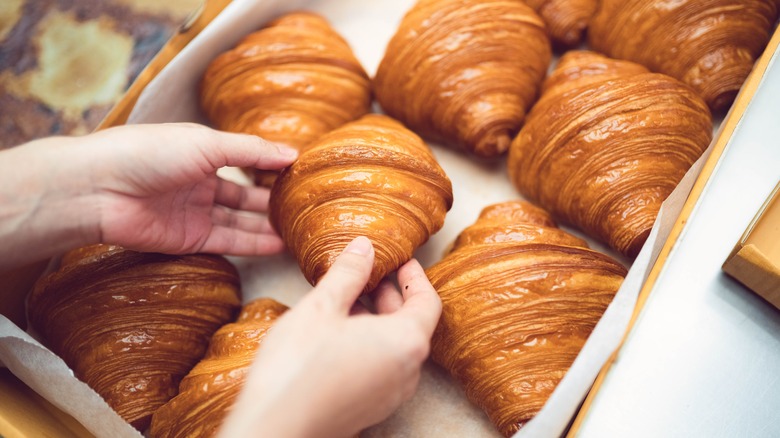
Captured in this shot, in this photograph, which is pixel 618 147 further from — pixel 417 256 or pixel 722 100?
pixel 417 256

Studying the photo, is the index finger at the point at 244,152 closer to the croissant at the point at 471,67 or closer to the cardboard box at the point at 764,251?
the croissant at the point at 471,67

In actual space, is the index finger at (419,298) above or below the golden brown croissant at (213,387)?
above

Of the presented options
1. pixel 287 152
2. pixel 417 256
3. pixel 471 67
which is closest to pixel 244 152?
pixel 287 152

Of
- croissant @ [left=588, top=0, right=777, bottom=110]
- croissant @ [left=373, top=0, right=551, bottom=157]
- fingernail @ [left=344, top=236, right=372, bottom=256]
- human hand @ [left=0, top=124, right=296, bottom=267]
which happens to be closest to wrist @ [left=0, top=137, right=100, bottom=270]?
human hand @ [left=0, top=124, right=296, bottom=267]

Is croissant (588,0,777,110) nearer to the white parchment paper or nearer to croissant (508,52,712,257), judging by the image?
croissant (508,52,712,257)

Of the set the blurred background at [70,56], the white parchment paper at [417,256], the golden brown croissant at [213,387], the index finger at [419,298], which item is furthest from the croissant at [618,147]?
the blurred background at [70,56]

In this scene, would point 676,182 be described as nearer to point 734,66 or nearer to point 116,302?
point 734,66
